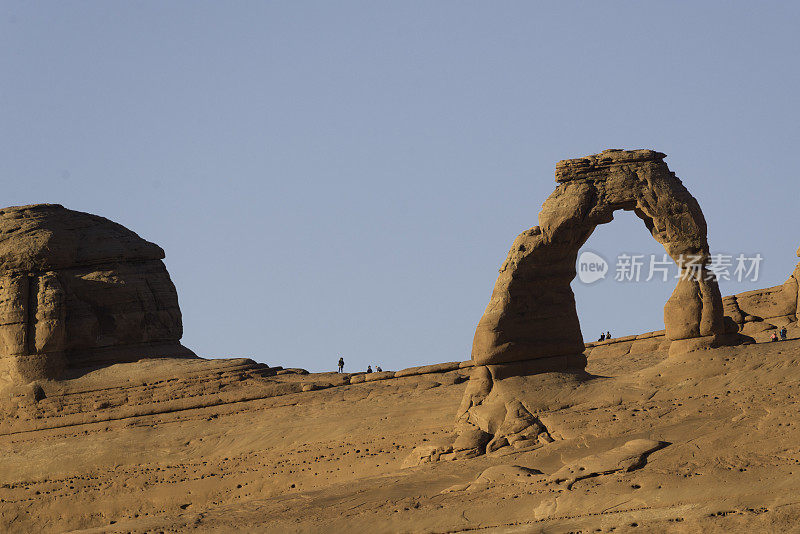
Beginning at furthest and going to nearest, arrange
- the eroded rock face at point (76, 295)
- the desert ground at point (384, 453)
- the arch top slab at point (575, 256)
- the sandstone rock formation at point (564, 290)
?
1. the eroded rock face at point (76, 295)
2. the arch top slab at point (575, 256)
3. the sandstone rock formation at point (564, 290)
4. the desert ground at point (384, 453)

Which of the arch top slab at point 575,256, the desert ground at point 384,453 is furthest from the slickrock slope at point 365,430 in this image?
the arch top slab at point 575,256

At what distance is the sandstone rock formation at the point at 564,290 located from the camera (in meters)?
26.2

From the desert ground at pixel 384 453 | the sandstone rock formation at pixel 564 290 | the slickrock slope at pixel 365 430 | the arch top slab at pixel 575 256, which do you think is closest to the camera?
the desert ground at pixel 384 453

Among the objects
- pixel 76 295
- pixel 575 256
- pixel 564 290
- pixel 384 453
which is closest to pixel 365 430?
pixel 384 453

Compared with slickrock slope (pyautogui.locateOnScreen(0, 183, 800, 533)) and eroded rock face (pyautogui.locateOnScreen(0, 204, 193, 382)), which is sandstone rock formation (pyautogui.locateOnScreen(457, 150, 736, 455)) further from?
eroded rock face (pyautogui.locateOnScreen(0, 204, 193, 382))

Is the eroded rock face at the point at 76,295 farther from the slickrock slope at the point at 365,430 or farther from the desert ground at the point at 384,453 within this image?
the desert ground at the point at 384,453

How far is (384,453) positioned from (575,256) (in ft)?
18.2

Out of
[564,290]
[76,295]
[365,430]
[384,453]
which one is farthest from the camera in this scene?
[76,295]

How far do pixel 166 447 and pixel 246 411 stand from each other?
2047mm

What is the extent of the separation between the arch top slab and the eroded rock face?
1144 centimetres

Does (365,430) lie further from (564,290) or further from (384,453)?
(564,290)

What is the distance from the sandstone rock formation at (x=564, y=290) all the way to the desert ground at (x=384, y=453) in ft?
2.35

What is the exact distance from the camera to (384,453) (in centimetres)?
2775

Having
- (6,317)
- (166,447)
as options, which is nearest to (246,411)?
(166,447)
